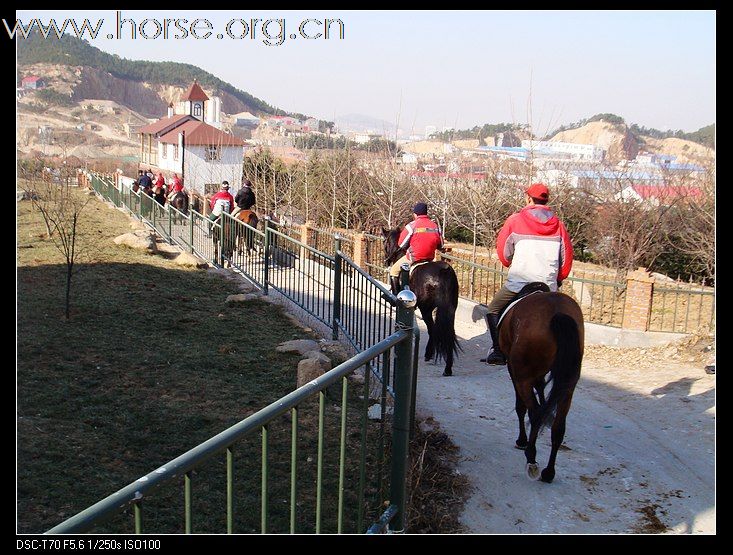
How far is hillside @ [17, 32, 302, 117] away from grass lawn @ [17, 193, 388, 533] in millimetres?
81700

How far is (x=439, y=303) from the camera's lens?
973 cm


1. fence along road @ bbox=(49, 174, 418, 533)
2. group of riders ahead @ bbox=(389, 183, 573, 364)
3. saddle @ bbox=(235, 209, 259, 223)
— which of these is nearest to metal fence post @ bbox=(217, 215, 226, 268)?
fence along road @ bbox=(49, 174, 418, 533)

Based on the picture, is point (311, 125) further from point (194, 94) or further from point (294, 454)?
point (294, 454)

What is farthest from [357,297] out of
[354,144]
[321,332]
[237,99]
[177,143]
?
[237,99]

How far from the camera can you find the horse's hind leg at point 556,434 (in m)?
6.20

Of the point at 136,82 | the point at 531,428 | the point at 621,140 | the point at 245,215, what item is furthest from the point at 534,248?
the point at 136,82

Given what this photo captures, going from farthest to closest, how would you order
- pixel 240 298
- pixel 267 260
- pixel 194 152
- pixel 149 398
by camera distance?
pixel 194 152 → pixel 267 260 → pixel 240 298 → pixel 149 398

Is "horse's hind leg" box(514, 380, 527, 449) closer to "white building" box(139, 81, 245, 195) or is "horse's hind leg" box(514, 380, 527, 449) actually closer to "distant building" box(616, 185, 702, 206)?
"distant building" box(616, 185, 702, 206)

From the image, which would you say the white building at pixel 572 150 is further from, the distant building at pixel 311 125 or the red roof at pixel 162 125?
the red roof at pixel 162 125

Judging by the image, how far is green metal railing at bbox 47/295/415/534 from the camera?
2.08m

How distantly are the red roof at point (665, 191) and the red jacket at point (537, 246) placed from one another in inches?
610

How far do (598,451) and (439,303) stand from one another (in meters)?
3.23

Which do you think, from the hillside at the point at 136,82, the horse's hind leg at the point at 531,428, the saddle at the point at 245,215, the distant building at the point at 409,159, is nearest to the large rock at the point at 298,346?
the horse's hind leg at the point at 531,428

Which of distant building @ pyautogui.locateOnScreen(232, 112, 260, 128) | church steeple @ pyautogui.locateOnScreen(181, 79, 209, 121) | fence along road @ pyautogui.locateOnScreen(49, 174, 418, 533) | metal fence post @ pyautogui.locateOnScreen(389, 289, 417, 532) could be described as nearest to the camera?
fence along road @ pyautogui.locateOnScreen(49, 174, 418, 533)
